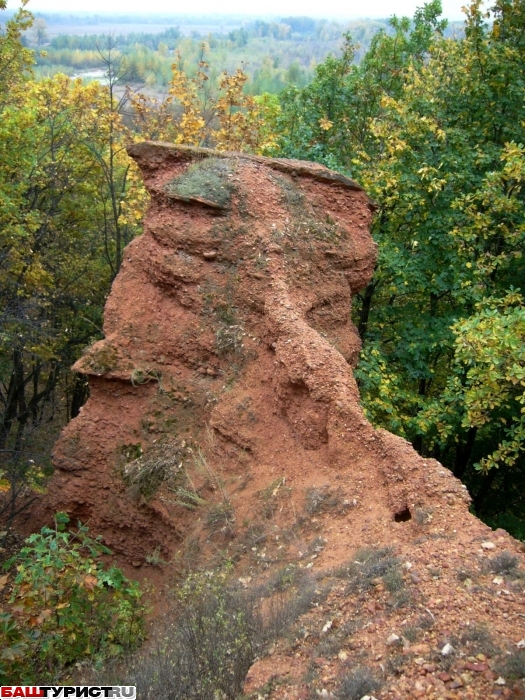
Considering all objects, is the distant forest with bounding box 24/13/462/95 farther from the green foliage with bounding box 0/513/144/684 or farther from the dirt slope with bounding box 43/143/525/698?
the green foliage with bounding box 0/513/144/684

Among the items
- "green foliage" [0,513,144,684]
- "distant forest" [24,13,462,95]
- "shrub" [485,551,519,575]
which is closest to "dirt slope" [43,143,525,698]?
"shrub" [485,551,519,575]

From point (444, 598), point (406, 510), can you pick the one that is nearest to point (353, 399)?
point (406, 510)

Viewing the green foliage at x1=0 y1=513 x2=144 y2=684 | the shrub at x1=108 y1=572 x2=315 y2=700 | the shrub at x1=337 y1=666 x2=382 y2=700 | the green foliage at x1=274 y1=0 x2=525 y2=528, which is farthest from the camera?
the green foliage at x1=274 y1=0 x2=525 y2=528

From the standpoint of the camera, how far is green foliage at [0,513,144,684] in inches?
244

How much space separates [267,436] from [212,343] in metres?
1.56

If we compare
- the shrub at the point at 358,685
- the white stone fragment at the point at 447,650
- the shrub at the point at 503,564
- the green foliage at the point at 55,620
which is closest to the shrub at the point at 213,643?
the green foliage at the point at 55,620

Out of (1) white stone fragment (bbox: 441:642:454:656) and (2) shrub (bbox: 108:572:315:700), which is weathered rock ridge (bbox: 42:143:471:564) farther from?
(1) white stone fragment (bbox: 441:642:454:656)

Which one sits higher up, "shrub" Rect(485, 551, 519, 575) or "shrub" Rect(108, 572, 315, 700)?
"shrub" Rect(485, 551, 519, 575)

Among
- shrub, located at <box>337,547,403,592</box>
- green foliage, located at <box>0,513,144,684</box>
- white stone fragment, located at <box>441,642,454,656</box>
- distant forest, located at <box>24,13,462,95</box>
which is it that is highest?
distant forest, located at <box>24,13,462,95</box>

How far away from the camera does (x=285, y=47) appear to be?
527 ft

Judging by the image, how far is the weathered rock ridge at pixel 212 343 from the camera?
26.4 feet

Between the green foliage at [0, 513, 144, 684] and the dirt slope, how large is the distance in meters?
1.12

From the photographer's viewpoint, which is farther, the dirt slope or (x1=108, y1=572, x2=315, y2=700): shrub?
the dirt slope

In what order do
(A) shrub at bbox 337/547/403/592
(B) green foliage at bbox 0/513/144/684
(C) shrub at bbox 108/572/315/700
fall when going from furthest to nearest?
(B) green foliage at bbox 0/513/144/684
(A) shrub at bbox 337/547/403/592
(C) shrub at bbox 108/572/315/700
